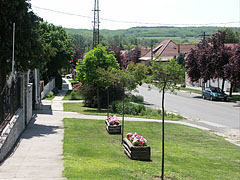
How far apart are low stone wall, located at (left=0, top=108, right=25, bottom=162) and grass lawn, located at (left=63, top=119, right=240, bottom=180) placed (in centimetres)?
173

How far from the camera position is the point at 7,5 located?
18062 mm

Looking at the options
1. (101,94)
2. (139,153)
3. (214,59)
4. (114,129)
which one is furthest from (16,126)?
(214,59)

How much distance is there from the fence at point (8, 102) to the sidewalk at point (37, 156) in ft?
3.29

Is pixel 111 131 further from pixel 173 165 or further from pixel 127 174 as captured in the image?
pixel 127 174

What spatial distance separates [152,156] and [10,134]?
15.2 feet

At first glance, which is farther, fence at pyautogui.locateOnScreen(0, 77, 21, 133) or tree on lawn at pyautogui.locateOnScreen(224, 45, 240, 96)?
tree on lawn at pyautogui.locateOnScreen(224, 45, 240, 96)

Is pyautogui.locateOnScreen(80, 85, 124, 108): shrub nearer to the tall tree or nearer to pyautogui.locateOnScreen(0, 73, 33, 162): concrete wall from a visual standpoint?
pyautogui.locateOnScreen(0, 73, 33, 162): concrete wall

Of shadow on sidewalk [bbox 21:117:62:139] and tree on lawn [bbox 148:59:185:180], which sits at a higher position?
tree on lawn [bbox 148:59:185:180]

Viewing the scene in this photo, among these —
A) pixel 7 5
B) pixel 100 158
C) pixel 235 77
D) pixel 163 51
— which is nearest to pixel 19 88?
pixel 7 5

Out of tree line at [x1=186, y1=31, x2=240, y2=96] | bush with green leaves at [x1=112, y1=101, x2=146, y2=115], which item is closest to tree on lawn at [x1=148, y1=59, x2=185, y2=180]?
bush with green leaves at [x1=112, y1=101, x2=146, y2=115]

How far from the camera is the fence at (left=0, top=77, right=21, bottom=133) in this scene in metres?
13.5

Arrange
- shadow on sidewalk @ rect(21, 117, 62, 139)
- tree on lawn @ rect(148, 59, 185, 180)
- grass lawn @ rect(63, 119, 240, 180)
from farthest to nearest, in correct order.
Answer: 1. shadow on sidewalk @ rect(21, 117, 62, 139)
2. tree on lawn @ rect(148, 59, 185, 180)
3. grass lawn @ rect(63, 119, 240, 180)

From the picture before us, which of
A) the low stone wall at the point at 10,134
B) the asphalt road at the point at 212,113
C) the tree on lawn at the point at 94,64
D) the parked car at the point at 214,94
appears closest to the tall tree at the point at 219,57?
the parked car at the point at 214,94

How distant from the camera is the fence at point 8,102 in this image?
1355cm
